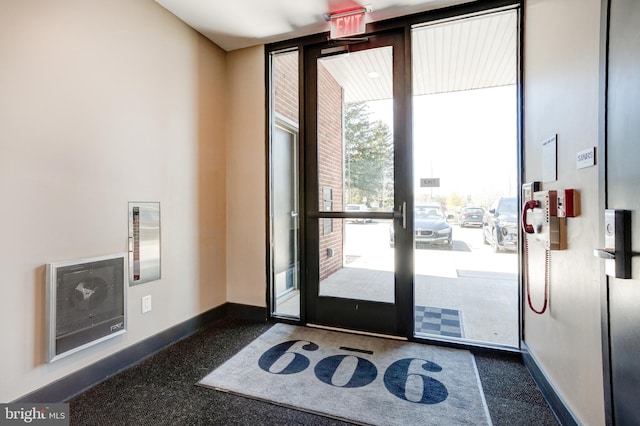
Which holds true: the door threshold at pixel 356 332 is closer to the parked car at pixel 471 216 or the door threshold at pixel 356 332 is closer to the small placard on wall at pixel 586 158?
the parked car at pixel 471 216

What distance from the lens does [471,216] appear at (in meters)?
2.73

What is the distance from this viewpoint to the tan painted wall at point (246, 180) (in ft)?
10.3

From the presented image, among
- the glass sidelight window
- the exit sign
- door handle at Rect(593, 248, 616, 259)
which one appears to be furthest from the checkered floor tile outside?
the exit sign

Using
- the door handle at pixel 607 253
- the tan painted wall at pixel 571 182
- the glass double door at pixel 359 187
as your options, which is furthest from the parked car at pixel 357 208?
the door handle at pixel 607 253

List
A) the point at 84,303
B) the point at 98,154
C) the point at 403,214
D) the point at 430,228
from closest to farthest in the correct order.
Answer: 1. the point at 84,303
2. the point at 98,154
3. the point at 403,214
4. the point at 430,228

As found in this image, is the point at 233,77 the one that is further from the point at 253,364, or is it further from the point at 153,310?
the point at 253,364

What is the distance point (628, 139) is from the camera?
1080 mm

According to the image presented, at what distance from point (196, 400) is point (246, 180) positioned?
2.02 m

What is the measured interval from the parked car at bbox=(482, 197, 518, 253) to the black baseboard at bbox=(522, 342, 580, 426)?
2.67 ft

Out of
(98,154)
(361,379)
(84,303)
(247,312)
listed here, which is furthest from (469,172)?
(84,303)

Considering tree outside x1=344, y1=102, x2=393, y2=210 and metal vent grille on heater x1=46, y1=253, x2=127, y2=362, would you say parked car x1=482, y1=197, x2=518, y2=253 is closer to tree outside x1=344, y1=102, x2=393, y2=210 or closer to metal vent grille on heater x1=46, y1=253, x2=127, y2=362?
tree outside x1=344, y1=102, x2=393, y2=210

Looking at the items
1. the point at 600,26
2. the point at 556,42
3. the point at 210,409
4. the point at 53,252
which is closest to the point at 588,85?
the point at 600,26

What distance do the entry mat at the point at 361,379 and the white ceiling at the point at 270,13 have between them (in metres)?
2.86

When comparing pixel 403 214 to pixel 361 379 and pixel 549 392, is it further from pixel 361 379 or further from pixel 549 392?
pixel 549 392
